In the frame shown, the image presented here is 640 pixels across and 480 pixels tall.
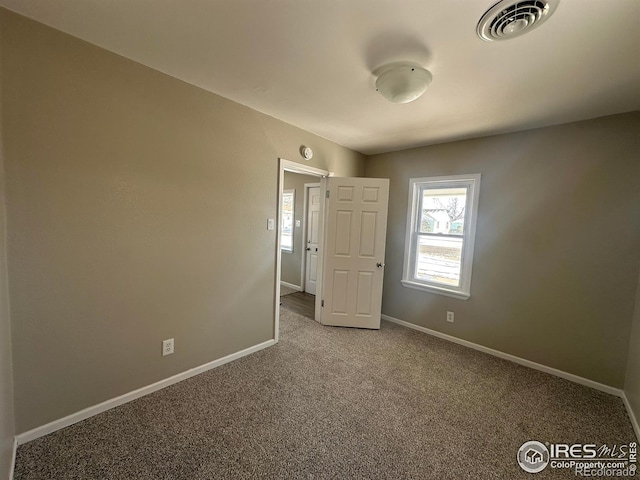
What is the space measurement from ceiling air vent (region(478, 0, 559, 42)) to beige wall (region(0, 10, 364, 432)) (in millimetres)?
1898

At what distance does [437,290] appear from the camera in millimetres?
3297

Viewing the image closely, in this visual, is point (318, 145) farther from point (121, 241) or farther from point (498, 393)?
point (498, 393)

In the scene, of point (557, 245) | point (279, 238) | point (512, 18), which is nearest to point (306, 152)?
point (279, 238)

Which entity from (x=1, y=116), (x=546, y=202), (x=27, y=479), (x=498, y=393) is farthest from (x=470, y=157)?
(x=27, y=479)

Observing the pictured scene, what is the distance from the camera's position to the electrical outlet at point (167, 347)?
2.10 meters

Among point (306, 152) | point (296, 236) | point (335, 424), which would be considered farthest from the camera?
point (296, 236)

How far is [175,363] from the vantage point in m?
2.18

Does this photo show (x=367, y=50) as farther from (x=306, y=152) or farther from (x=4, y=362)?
(x=4, y=362)

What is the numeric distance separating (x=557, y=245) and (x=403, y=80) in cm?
221

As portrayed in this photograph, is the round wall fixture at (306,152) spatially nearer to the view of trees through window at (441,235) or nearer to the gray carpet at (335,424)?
the view of trees through window at (441,235)

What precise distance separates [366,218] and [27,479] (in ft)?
10.8

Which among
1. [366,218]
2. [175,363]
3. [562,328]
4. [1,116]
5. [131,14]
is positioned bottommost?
[175,363]

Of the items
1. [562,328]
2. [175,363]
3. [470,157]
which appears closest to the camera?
[175,363]

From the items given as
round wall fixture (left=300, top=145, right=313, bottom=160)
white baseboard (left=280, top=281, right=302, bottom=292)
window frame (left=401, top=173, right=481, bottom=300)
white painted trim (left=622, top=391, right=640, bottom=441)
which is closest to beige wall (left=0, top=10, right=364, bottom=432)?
round wall fixture (left=300, top=145, right=313, bottom=160)
